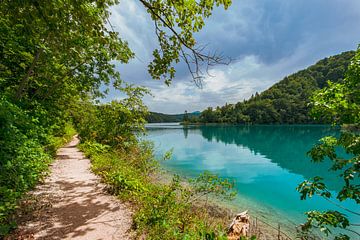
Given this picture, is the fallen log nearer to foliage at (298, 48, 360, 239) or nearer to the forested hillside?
foliage at (298, 48, 360, 239)

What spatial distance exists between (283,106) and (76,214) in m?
95.5

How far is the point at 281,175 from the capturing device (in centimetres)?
1345

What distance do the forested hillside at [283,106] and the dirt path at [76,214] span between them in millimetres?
88474

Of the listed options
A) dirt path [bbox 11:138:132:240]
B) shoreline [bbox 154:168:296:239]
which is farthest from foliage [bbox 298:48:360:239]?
dirt path [bbox 11:138:132:240]

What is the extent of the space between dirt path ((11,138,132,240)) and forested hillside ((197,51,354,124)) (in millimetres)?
88474

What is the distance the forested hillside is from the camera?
263 feet

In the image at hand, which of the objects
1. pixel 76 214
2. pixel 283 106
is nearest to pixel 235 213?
pixel 76 214

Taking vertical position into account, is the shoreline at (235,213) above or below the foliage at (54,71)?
below

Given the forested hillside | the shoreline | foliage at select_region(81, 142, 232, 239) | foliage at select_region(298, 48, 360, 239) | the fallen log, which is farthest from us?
the forested hillside

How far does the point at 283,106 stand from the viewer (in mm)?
84125

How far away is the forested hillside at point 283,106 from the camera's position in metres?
80.2

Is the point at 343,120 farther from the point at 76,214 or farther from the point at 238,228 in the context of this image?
the point at 76,214

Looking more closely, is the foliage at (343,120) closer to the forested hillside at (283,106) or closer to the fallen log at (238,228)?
the fallen log at (238,228)

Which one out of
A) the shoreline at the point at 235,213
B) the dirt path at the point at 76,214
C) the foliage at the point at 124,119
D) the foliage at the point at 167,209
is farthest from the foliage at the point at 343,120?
the foliage at the point at 124,119
